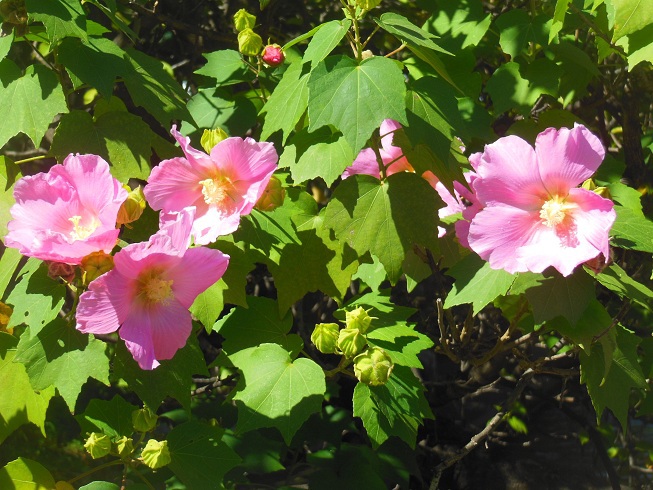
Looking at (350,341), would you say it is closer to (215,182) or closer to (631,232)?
(215,182)

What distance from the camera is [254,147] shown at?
1.53 meters

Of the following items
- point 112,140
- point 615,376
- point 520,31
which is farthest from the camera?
point 520,31

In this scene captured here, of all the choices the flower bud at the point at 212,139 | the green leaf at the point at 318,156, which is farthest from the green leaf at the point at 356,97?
the flower bud at the point at 212,139

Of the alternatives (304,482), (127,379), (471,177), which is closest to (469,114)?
(471,177)

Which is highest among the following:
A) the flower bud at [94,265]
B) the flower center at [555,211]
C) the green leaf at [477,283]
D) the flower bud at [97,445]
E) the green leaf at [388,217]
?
the flower center at [555,211]

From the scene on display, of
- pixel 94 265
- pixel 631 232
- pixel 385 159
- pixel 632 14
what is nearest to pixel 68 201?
pixel 94 265

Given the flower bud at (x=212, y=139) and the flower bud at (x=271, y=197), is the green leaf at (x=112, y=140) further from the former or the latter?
the flower bud at (x=271, y=197)

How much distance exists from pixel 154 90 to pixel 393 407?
0.85 m

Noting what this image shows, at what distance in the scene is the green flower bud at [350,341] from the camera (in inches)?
62.2

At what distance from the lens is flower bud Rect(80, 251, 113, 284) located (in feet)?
Answer: 4.35

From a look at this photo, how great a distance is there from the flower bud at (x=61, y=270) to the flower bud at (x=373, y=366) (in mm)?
568

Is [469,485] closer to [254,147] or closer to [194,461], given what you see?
[194,461]

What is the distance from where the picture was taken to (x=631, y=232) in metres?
1.49

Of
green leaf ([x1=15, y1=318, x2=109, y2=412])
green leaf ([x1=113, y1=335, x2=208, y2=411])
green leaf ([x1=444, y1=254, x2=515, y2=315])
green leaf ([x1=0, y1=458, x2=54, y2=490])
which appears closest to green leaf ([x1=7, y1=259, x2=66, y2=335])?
green leaf ([x1=15, y1=318, x2=109, y2=412])
